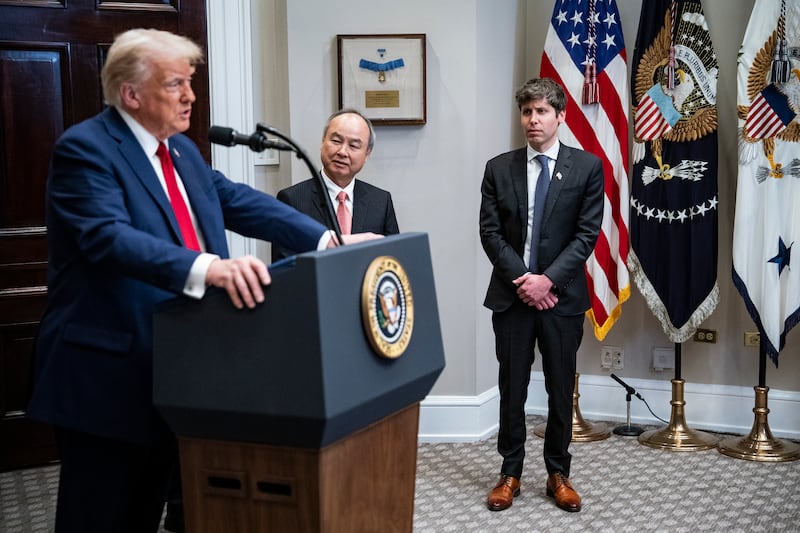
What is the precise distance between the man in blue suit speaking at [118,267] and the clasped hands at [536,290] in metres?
1.64

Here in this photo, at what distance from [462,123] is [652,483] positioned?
1.85m

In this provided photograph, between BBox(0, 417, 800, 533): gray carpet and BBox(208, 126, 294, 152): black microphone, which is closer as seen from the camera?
BBox(208, 126, 294, 152): black microphone

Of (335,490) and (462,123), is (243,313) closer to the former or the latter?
(335,490)

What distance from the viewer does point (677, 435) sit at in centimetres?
426

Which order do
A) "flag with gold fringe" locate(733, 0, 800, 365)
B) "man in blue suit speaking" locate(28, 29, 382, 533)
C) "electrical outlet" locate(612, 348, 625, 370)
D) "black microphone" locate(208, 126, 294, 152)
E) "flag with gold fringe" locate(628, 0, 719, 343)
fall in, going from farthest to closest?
"electrical outlet" locate(612, 348, 625, 370), "flag with gold fringe" locate(628, 0, 719, 343), "flag with gold fringe" locate(733, 0, 800, 365), "black microphone" locate(208, 126, 294, 152), "man in blue suit speaking" locate(28, 29, 382, 533)

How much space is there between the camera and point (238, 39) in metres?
4.13

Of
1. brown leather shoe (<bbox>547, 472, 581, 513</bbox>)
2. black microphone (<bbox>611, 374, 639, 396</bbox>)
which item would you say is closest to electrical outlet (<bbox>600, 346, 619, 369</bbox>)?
black microphone (<bbox>611, 374, 639, 396</bbox>)

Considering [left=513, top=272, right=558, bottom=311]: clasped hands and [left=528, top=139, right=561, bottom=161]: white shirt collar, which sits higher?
[left=528, top=139, right=561, bottom=161]: white shirt collar

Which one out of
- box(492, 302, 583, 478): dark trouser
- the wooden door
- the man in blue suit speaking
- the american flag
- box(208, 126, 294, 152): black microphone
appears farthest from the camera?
the american flag

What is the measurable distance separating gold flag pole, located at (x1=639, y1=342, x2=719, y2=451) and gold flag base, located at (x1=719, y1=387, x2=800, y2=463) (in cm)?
11

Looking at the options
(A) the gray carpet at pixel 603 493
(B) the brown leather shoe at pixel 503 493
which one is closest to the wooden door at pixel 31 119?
(A) the gray carpet at pixel 603 493

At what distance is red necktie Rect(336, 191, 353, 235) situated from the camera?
3365mm

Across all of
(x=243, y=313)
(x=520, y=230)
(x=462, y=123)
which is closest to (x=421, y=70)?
(x=462, y=123)

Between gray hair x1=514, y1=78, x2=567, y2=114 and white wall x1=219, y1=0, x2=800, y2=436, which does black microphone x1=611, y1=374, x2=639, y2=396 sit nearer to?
white wall x1=219, y1=0, x2=800, y2=436
